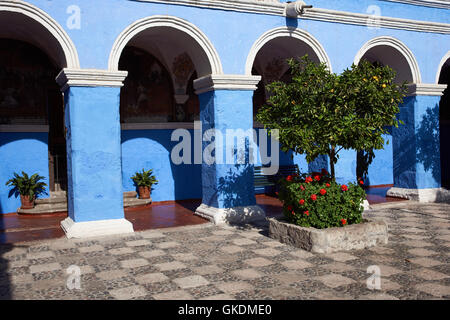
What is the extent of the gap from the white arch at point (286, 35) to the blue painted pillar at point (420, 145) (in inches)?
103

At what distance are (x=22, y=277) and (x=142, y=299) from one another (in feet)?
5.58

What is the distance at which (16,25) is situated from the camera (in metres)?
7.85

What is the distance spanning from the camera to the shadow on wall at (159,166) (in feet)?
33.0

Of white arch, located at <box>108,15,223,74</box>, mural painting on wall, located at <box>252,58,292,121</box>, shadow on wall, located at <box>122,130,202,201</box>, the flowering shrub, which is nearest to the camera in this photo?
the flowering shrub

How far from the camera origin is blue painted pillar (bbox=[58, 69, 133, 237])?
6.90 m

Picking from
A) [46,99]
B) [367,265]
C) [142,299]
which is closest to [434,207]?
[367,265]

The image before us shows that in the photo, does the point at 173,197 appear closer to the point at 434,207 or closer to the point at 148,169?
the point at 148,169

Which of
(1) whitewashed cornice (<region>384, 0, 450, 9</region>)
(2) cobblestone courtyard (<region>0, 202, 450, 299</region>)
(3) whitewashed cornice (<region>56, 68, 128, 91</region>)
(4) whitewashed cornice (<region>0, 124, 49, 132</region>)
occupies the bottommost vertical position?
(2) cobblestone courtyard (<region>0, 202, 450, 299</region>)

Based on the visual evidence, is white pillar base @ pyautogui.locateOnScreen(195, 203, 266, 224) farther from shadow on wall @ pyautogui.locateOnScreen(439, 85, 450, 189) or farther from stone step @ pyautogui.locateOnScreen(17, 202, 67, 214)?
shadow on wall @ pyautogui.locateOnScreen(439, 85, 450, 189)

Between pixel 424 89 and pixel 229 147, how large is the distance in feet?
16.8

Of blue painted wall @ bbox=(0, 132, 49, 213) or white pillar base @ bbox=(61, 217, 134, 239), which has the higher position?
blue painted wall @ bbox=(0, 132, 49, 213)

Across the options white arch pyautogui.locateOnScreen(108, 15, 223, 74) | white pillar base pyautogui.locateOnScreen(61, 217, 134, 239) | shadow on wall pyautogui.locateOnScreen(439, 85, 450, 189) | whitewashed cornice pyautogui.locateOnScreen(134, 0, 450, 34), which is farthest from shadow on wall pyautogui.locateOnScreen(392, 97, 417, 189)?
white pillar base pyautogui.locateOnScreen(61, 217, 134, 239)

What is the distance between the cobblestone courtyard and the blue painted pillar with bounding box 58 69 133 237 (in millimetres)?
457

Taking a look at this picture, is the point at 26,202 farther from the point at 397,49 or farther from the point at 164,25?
the point at 397,49
